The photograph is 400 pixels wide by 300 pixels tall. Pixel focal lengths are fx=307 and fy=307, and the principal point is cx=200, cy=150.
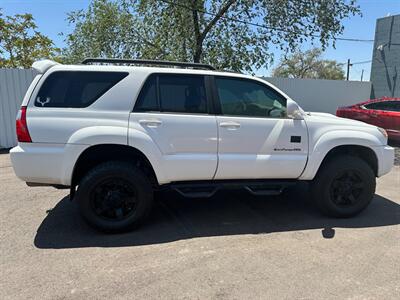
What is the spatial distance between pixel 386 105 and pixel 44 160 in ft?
32.5

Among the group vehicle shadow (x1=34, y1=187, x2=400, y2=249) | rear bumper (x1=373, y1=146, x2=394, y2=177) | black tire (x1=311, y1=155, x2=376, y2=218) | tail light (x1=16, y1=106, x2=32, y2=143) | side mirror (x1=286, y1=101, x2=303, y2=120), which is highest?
side mirror (x1=286, y1=101, x2=303, y2=120)

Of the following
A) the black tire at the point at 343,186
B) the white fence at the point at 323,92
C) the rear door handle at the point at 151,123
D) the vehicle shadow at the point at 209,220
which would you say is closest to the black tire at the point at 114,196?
the vehicle shadow at the point at 209,220

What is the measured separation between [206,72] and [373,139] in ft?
7.99

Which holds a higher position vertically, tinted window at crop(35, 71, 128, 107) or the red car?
tinted window at crop(35, 71, 128, 107)

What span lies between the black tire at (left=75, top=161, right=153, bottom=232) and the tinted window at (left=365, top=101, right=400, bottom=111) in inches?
349

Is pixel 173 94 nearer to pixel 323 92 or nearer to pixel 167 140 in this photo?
pixel 167 140

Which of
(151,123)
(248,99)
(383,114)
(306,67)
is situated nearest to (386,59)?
(383,114)

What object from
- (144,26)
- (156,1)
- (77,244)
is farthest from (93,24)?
(77,244)

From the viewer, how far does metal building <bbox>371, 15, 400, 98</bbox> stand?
15.7 meters

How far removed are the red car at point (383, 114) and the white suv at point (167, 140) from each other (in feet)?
20.0

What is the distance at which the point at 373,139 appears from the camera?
13.7 ft

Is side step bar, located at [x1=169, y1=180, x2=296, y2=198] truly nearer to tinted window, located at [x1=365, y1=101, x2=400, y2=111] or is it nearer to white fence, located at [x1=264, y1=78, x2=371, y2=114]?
tinted window, located at [x1=365, y1=101, x2=400, y2=111]

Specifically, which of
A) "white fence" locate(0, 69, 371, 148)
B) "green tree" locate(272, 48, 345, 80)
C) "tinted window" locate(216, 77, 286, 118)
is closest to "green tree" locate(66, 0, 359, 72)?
"white fence" locate(0, 69, 371, 148)

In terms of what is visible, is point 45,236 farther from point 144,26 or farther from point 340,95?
point 340,95
